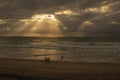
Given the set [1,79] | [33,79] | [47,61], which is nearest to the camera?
[33,79]

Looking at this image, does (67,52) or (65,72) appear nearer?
(65,72)

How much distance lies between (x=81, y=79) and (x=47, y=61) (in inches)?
547

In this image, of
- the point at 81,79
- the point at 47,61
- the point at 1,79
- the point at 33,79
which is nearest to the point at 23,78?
the point at 33,79

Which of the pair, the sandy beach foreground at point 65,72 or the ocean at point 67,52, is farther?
the ocean at point 67,52

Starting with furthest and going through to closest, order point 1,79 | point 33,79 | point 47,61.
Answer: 1. point 47,61
2. point 1,79
3. point 33,79

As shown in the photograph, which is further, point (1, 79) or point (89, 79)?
point (89, 79)

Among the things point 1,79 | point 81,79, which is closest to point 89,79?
point 81,79

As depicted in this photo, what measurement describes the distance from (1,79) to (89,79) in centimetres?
553

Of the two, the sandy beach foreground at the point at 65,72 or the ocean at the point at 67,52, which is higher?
the ocean at the point at 67,52

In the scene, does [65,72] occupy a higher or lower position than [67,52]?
lower

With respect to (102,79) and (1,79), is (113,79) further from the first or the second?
(1,79)

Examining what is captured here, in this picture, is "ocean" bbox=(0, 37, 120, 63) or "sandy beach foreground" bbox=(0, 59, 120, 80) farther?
"ocean" bbox=(0, 37, 120, 63)

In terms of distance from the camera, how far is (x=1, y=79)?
1213cm

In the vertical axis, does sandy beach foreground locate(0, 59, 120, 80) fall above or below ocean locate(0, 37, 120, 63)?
below
